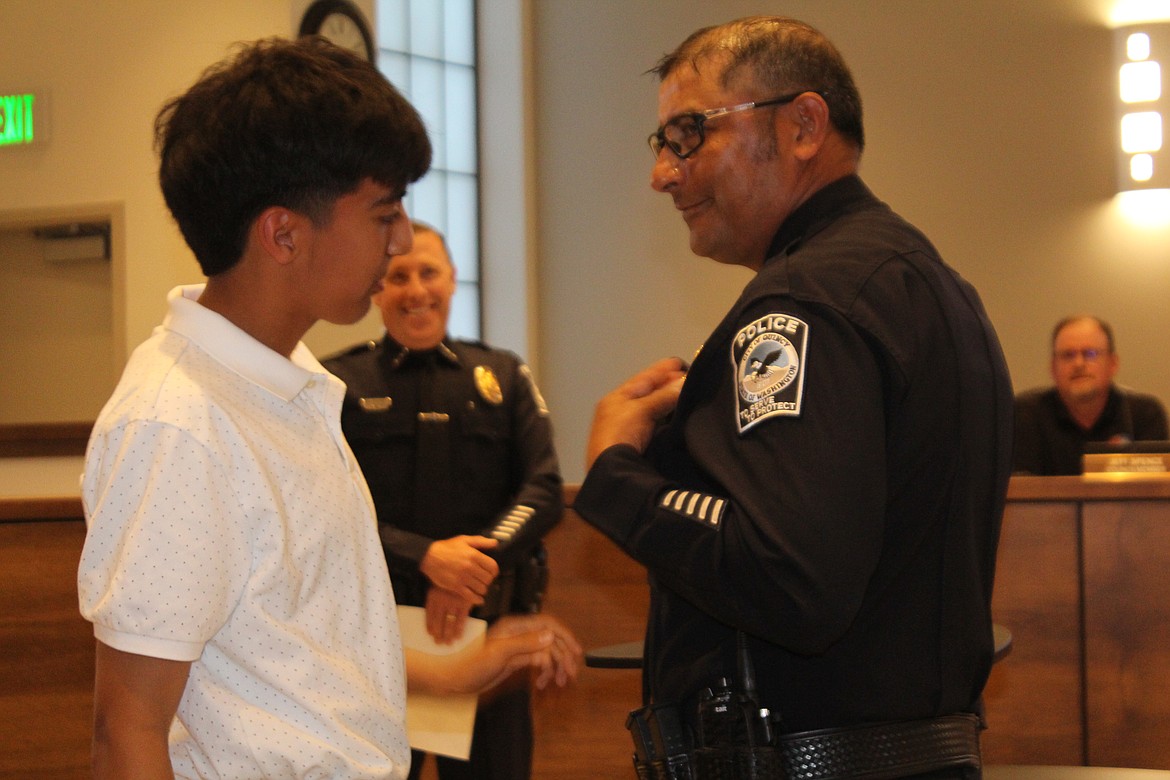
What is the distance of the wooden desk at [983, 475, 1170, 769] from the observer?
2.93 meters

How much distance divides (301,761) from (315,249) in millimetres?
502

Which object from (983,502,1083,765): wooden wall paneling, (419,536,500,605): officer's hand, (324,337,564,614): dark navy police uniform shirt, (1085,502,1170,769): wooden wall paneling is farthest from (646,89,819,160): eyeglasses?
(1085,502,1170,769): wooden wall paneling

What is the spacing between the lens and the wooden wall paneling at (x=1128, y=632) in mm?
2912

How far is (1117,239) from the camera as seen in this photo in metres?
6.49

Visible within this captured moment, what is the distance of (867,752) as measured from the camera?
1382mm

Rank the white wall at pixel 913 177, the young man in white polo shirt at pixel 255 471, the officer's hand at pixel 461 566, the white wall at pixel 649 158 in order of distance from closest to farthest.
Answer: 1. the young man in white polo shirt at pixel 255 471
2. the officer's hand at pixel 461 566
3. the white wall at pixel 649 158
4. the white wall at pixel 913 177

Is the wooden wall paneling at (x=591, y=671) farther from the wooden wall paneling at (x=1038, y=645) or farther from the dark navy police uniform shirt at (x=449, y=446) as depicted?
the wooden wall paneling at (x=1038, y=645)

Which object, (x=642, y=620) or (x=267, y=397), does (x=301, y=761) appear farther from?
(x=642, y=620)

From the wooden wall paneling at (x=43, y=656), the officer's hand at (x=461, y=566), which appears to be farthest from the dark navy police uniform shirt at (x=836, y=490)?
the wooden wall paneling at (x=43, y=656)

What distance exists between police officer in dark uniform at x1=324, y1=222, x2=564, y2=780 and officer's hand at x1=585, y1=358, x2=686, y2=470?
103 cm

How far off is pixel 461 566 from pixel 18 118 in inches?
172

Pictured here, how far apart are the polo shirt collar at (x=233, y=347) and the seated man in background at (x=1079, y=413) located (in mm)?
3942

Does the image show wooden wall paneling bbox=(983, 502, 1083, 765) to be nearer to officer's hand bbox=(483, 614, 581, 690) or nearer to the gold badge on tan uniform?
the gold badge on tan uniform

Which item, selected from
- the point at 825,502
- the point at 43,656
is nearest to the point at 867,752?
the point at 825,502
